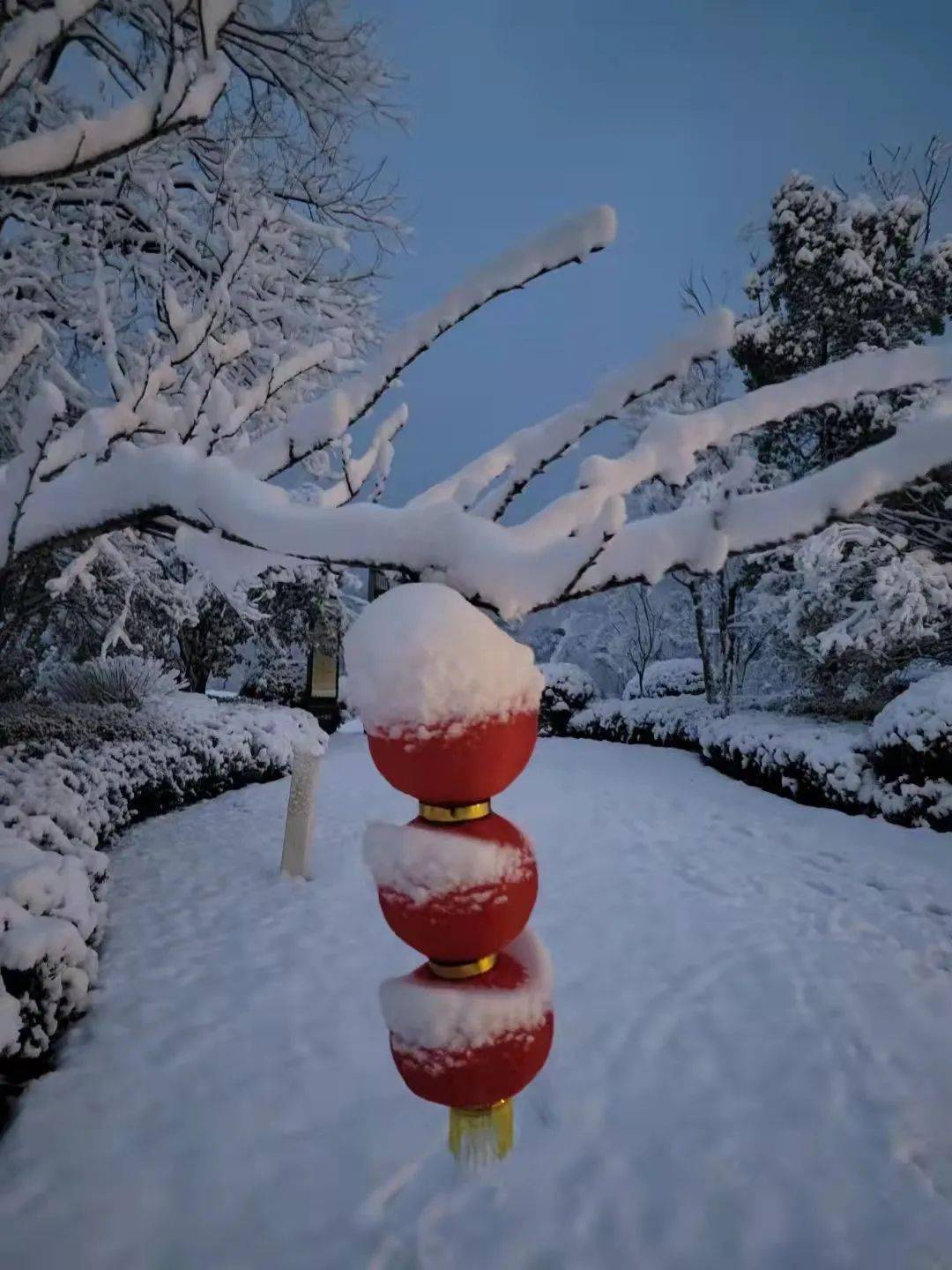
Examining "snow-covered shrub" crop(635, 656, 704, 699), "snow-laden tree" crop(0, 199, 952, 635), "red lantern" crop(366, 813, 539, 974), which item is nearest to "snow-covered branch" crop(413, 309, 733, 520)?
"snow-laden tree" crop(0, 199, 952, 635)

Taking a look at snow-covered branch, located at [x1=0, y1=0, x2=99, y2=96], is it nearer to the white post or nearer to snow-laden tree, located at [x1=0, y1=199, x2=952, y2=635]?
snow-laden tree, located at [x1=0, y1=199, x2=952, y2=635]

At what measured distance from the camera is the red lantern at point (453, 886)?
1.09 meters

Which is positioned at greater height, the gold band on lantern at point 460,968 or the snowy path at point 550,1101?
the gold band on lantern at point 460,968

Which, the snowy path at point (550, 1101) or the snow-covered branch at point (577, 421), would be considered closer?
the snow-covered branch at point (577, 421)

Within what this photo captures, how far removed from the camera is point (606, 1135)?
2.36 metres

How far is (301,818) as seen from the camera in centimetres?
533

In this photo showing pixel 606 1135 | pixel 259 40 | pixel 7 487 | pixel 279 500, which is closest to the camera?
pixel 279 500

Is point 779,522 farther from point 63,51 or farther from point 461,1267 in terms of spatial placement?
point 63,51

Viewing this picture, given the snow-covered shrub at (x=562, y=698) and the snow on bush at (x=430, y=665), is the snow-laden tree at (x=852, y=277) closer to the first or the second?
the snow-covered shrub at (x=562, y=698)

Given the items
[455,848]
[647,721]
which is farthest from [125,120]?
[647,721]

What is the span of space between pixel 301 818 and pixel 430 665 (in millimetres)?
4717

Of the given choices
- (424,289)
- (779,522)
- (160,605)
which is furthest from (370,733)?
(424,289)

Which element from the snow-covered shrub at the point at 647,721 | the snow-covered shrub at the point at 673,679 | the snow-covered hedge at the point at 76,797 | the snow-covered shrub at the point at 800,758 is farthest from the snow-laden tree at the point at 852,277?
the snow-covered hedge at the point at 76,797

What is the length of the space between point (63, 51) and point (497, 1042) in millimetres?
7470
